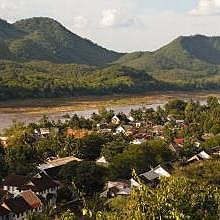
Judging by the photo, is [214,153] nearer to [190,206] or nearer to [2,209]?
[2,209]

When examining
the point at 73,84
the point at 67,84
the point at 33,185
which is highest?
the point at 67,84

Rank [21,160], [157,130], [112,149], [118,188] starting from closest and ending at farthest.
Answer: [118,188]
[21,160]
[112,149]
[157,130]

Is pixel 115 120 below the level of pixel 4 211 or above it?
above

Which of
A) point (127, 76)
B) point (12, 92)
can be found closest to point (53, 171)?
point (12, 92)

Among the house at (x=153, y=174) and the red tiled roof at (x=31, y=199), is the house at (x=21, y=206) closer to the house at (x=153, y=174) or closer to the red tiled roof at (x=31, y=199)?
the red tiled roof at (x=31, y=199)

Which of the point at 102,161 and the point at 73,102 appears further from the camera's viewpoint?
the point at 73,102

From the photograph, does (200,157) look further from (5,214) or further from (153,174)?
(5,214)

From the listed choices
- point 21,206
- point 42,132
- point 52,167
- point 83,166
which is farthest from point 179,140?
point 21,206
